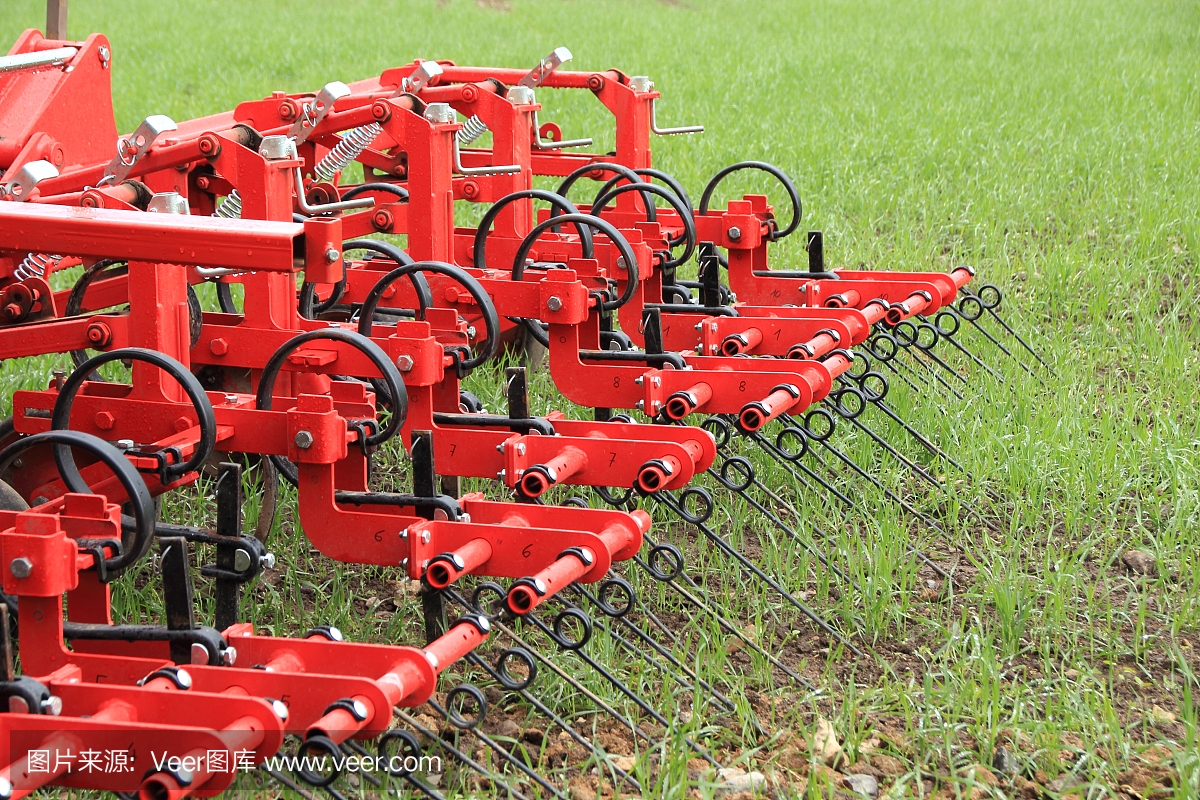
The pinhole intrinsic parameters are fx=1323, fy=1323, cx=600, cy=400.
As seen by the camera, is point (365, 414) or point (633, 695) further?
point (365, 414)

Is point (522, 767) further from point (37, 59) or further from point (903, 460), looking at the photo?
point (37, 59)

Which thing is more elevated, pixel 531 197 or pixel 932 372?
pixel 531 197

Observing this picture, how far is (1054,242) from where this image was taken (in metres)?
8.61

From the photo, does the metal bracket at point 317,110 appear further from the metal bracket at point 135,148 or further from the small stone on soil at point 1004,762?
the small stone on soil at point 1004,762

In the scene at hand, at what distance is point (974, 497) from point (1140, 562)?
66 cm

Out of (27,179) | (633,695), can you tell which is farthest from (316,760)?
(27,179)

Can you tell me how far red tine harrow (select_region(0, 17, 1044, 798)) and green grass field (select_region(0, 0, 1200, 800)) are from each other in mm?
109

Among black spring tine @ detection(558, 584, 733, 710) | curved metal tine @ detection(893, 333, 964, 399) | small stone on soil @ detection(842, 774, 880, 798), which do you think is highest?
curved metal tine @ detection(893, 333, 964, 399)

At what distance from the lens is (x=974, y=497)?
5.00m

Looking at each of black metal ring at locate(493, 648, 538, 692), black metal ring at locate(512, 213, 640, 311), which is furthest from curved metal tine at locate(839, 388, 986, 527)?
black metal ring at locate(493, 648, 538, 692)

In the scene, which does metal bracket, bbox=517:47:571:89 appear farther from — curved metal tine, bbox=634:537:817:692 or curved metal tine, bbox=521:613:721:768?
curved metal tine, bbox=521:613:721:768

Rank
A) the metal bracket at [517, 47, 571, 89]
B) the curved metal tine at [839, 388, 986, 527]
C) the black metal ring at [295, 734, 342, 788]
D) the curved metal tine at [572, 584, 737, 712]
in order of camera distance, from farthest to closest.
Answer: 1. the metal bracket at [517, 47, 571, 89]
2. the curved metal tine at [839, 388, 986, 527]
3. the curved metal tine at [572, 584, 737, 712]
4. the black metal ring at [295, 734, 342, 788]

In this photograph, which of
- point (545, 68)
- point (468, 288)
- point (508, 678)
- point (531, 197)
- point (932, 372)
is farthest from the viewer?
point (545, 68)

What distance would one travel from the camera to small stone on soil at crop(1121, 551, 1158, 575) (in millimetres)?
4523
